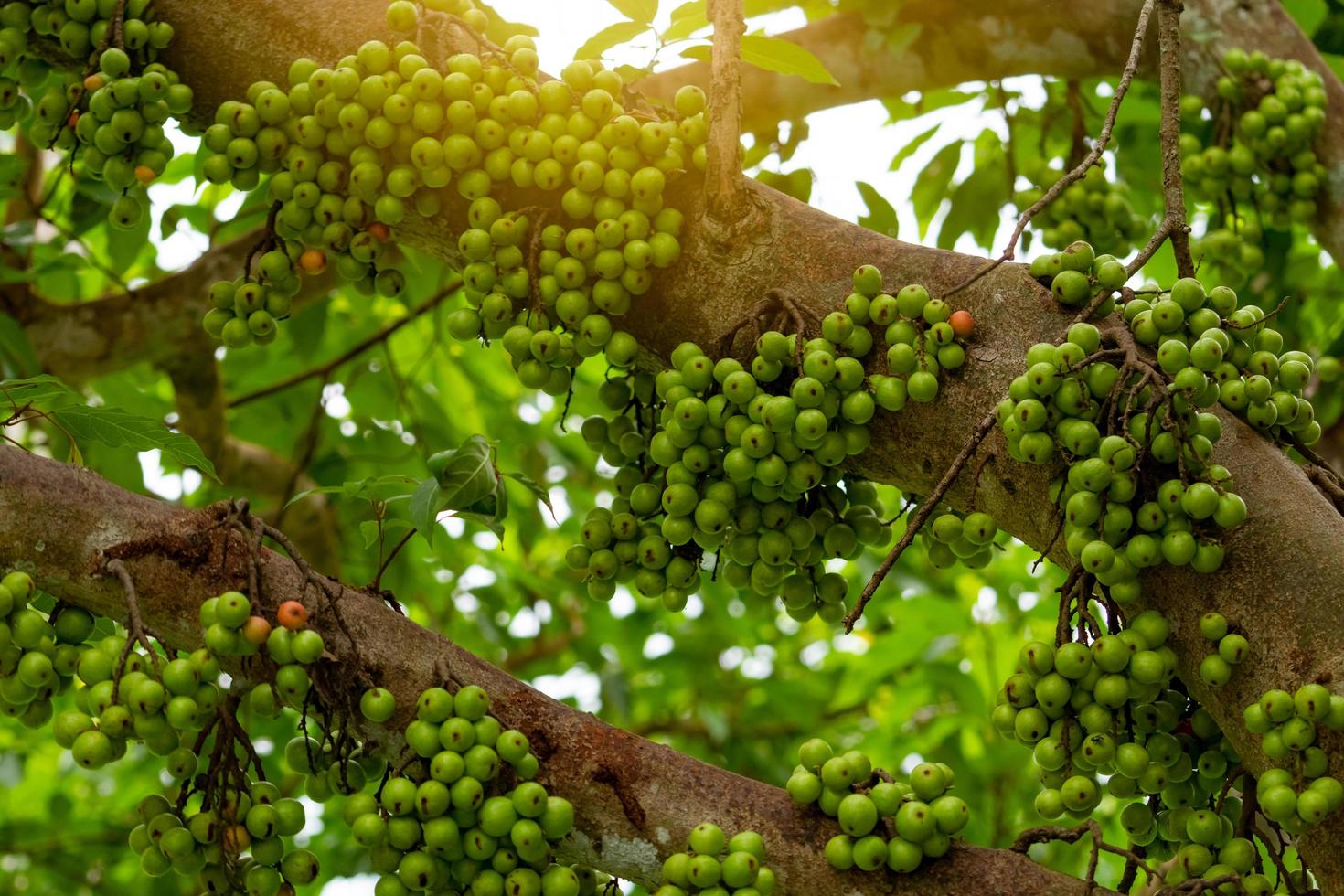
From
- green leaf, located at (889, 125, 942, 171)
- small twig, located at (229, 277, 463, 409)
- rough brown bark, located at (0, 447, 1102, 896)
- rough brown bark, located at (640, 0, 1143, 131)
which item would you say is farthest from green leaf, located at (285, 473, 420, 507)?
green leaf, located at (889, 125, 942, 171)

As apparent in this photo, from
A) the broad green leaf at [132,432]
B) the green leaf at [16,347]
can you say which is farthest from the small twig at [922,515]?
the green leaf at [16,347]

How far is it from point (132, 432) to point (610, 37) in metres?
1.38

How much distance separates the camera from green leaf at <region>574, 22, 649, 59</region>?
288 centimetres

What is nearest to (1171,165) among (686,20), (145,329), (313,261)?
(686,20)

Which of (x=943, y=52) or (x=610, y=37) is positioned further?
(x=943, y=52)

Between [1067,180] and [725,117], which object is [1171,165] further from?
[725,117]

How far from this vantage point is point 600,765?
2.01 m

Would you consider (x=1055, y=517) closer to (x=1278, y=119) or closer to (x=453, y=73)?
(x=453, y=73)

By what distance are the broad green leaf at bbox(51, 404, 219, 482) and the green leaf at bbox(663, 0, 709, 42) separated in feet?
4.58

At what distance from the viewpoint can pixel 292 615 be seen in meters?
1.90

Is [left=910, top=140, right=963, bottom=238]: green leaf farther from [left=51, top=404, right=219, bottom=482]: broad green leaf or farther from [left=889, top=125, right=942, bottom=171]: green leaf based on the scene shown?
[left=51, top=404, right=219, bottom=482]: broad green leaf

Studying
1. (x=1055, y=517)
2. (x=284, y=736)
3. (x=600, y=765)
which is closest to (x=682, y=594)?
(x=600, y=765)

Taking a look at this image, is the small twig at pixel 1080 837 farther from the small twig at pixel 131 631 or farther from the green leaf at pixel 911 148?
the green leaf at pixel 911 148

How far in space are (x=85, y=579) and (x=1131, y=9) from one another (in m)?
3.15
